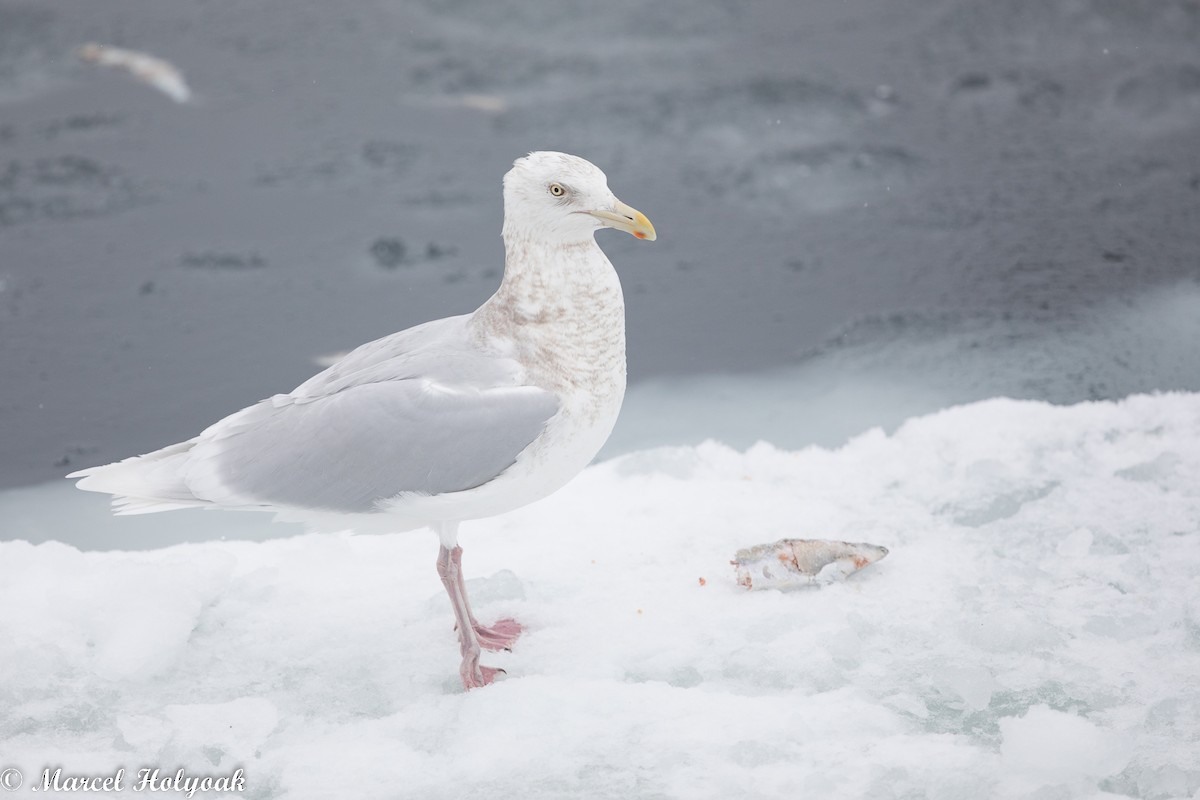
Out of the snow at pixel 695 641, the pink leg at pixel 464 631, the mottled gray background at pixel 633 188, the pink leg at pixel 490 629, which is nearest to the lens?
the snow at pixel 695 641

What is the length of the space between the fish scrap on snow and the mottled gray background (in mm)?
1223

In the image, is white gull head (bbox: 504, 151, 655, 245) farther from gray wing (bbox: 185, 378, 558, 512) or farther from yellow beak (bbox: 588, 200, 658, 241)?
gray wing (bbox: 185, 378, 558, 512)

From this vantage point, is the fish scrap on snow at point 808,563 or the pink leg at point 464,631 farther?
the fish scrap on snow at point 808,563

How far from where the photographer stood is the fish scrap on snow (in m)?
3.46

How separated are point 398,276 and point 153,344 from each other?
106 cm

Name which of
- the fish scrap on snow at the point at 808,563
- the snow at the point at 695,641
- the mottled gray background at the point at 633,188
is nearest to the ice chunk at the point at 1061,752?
the snow at the point at 695,641

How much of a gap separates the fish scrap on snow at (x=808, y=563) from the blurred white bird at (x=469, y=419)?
0.61 m

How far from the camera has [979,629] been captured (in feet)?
10.5

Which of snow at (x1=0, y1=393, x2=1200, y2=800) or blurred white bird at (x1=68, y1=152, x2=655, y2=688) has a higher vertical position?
blurred white bird at (x1=68, y1=152, x2=655, y2=688)

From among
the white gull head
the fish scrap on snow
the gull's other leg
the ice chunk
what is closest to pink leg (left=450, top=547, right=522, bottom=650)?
the gull's other leg

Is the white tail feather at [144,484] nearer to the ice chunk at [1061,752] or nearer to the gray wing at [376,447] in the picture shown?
the gray wing at [376,447]

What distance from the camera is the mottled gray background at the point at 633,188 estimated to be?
508 centimetres

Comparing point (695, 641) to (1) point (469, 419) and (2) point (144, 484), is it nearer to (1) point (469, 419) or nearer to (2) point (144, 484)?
(1) point (469, 419)

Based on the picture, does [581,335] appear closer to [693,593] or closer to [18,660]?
[693,593]
